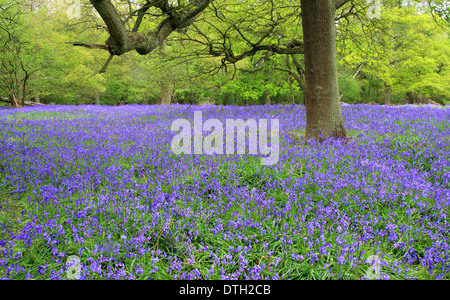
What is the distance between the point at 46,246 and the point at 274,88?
17.5 m

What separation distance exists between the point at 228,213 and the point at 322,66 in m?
4.65

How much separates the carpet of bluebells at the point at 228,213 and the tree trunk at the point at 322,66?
62 cm

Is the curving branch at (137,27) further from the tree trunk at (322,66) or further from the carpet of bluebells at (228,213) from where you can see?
the tree trunk at (322,66)


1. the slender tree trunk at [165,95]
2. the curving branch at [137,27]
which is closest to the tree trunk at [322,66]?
the curving branch at [137,27]

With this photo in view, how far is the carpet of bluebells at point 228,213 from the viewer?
98.5 inches

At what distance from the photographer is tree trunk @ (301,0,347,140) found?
247 inches

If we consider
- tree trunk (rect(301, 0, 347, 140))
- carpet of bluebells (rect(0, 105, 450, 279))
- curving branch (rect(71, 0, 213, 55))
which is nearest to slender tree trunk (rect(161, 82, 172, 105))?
curving branch (rect(71, 0, 213, 55))

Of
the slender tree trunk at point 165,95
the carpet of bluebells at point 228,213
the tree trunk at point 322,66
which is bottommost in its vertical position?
the carpet of bluebells at point 228,213

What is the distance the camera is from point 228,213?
10.6ft

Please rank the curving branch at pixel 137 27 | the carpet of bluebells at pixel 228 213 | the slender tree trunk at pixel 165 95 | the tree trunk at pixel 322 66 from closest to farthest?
the carpet of bluebells at pixel 228 213 → the curving branch at pixel 137 27 → the tree trunk at pixel 322 66 → the slender tree trunk at pixel 165 95

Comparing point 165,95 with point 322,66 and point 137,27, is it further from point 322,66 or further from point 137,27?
point 322,66

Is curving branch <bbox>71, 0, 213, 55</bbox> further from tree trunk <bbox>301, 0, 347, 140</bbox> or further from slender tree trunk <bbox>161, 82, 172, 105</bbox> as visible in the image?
slender tree trunk <bbox>161, 82, 172, 105</bbox>
